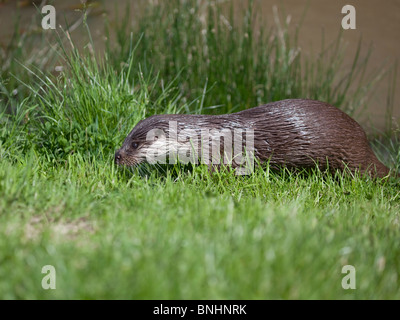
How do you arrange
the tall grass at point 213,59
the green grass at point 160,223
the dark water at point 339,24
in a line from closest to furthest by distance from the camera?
the green grass at point 160,223 < the tall grass at point 213,59 < the dark water at point 339,24

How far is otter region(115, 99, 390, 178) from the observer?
3.38 metres

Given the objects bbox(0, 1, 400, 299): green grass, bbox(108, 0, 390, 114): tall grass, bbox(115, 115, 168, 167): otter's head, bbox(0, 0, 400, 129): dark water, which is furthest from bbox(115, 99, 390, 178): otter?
bbox(0, 0, 400, 129): dark water

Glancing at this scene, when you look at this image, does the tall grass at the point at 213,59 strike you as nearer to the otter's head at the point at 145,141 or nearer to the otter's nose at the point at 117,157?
the otter's head at the point at 145,141

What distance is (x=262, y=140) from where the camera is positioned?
349cm

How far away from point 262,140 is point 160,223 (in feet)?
5.05

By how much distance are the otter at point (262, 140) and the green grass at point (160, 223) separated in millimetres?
122

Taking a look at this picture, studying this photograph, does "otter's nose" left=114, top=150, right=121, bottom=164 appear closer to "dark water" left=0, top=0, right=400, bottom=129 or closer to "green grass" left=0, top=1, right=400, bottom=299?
→ "green grass" left=0, top=1, right=400, bottom=299

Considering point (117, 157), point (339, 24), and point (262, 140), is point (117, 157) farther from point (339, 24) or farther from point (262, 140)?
point (339, 24)

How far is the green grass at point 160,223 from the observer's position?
66.3 inches

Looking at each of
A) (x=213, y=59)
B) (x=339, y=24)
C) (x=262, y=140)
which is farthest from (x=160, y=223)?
(x=339, y=24)

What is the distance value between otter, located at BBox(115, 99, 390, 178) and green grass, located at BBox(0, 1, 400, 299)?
12cm

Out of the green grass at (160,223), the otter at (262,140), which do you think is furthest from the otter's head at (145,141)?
the green grass at (160,223)

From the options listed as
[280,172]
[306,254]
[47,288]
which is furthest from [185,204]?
[280,172]
